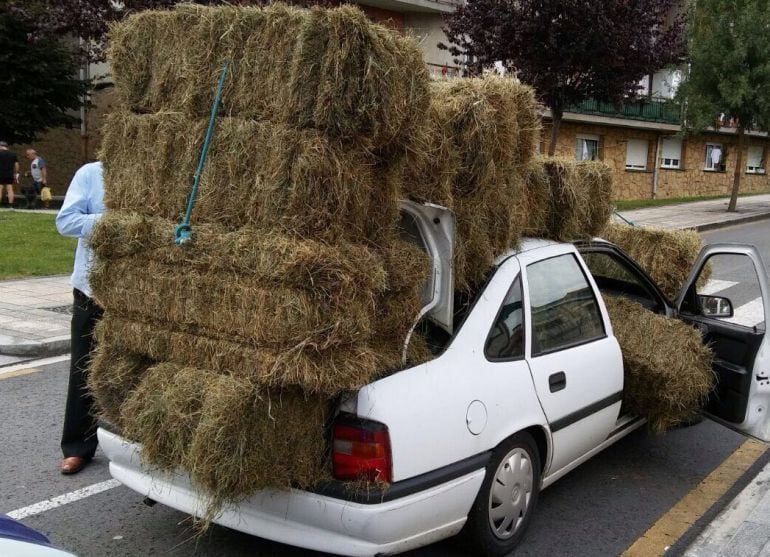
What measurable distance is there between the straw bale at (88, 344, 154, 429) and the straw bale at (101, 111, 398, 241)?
67cm

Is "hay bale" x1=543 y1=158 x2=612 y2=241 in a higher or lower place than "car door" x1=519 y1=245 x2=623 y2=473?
higher

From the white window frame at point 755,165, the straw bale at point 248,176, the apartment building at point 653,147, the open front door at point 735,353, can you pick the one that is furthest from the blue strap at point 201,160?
the white window frame at point 755,165

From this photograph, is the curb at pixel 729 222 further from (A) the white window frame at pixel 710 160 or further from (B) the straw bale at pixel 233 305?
(B) the straw bale at pixel 233 305

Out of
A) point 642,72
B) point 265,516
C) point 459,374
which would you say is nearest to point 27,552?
point 265,516

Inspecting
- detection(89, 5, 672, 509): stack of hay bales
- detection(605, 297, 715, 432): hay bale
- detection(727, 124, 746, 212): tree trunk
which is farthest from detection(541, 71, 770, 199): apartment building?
detection(89, 5, 672, 509): stack of hay bales

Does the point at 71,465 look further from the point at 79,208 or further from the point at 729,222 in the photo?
the point at 729,222

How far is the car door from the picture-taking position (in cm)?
396

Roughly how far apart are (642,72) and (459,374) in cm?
1546

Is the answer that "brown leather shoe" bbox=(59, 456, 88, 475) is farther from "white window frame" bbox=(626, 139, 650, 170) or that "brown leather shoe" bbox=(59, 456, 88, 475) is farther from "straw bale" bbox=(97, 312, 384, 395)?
"white window frame" bbox=(626, 139, 650, 170)

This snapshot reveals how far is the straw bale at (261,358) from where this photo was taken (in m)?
2.98

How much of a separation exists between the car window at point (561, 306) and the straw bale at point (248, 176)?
1.10m

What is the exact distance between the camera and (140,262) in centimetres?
346

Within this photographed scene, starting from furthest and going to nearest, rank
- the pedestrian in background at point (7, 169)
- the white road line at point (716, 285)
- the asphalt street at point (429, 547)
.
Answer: the pedestrian in background at point (7, 169) < the white road line at point (716, 285) < the asphalt street at point (429, 547)

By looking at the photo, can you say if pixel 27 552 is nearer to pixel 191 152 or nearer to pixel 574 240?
pixel 191 152
